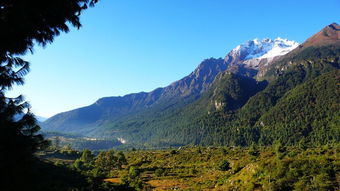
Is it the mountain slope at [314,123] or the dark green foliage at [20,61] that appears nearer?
the dark green foliage at [20,61]

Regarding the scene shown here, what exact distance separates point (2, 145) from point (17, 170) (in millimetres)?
718

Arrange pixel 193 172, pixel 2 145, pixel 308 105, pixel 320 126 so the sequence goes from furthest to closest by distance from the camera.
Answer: pixel 308 105, pixel 320 126, pixel 193 172, pixel 2 145

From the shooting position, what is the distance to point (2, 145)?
561 cm

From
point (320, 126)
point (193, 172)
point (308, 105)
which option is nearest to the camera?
point (193, 172)

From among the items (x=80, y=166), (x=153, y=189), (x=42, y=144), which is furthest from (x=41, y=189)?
(x=80, y=166)

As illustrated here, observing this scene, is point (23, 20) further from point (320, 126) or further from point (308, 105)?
point (308, 105)

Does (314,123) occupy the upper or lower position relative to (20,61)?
lower

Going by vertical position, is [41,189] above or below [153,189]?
above

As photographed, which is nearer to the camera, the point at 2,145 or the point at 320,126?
the point at 2,145

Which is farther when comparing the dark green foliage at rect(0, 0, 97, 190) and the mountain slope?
the mountain slope

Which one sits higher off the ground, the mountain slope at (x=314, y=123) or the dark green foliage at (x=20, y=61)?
the dark green foliage at (x=20, y=61)

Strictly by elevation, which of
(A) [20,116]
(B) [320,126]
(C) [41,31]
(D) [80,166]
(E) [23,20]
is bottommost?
(B) [320,126]

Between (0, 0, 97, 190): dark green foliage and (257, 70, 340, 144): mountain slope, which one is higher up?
(0, 0, 97, 190): dark green foliage

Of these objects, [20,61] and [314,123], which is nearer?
[20,61]
